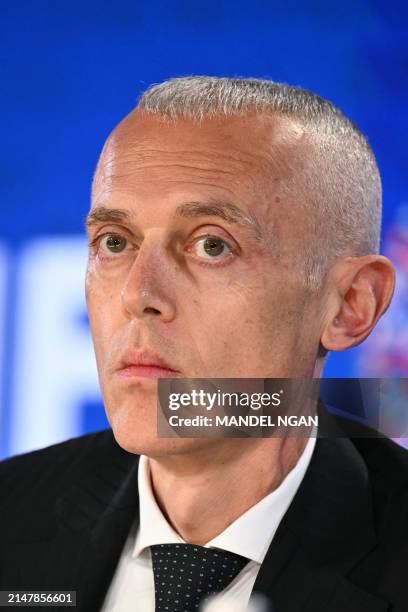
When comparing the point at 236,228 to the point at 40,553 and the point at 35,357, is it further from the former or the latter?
the point at 35,357

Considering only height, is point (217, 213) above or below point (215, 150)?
below

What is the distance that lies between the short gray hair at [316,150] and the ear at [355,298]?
34 mm

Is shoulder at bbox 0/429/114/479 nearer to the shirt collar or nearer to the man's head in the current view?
the shirt collar

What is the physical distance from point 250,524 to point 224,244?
499 mm

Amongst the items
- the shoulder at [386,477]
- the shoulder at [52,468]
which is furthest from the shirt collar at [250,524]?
the shoulder at [52,468]

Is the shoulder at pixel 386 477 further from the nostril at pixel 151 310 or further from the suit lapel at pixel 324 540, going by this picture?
the nostril at pixel 151 310

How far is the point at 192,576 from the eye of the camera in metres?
1.69

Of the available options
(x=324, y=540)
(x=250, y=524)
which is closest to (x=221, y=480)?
(x=250, y=524)

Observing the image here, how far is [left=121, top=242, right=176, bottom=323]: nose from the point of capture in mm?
1576

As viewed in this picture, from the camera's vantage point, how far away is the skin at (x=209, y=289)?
160 cm

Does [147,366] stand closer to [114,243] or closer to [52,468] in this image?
[114,243]

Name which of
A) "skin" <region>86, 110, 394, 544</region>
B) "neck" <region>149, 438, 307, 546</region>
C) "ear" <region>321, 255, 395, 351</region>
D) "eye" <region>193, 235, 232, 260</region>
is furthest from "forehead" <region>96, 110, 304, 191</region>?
"neck" <region>149, 438, 307, 546</region>

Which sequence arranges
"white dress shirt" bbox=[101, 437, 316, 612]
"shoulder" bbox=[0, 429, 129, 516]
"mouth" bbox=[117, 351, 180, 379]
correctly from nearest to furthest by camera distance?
"mouth" bbox=[117, 351, 180, 379] → "white dress shirt" bbox=[101, 437, 316, 612] → "shoulder" bbox=[0, 429, 129, 516]

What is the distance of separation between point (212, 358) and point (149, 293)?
0.52ft
